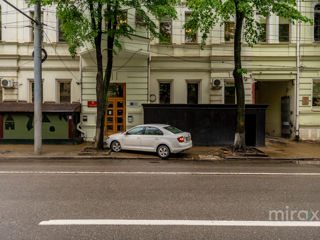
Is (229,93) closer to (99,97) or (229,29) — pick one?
(229,29)

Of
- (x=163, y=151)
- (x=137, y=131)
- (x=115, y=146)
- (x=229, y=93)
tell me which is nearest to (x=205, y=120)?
(x=229, y=93)

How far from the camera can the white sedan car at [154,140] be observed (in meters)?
9.88

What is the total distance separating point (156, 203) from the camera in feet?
15.2

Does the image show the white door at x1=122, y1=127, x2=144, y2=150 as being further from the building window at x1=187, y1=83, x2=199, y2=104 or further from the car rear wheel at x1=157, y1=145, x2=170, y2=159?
the building window at x1=187, y1=83, x2=199, y2=104

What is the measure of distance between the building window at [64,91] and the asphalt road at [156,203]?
8429 mm

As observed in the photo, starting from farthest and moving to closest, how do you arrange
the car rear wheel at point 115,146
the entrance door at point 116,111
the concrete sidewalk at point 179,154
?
the entrance door at point 116,111
the car rear wheel at point 115,146
the concrete sidewalk at point 179,154

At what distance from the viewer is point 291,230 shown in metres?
3.57

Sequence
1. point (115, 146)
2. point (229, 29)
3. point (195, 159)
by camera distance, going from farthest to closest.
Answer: point (229, 29), point (115, 146), point (195, 159)

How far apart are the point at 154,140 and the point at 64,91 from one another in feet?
28.7

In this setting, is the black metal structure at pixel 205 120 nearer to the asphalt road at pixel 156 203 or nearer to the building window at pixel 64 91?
the asphalt road at pixel 156 203

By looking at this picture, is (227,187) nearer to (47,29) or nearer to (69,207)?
(69,207)

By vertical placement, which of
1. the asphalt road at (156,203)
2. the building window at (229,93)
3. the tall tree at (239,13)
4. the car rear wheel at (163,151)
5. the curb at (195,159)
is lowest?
the curb at (195,159)

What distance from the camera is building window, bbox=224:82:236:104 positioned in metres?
15.3

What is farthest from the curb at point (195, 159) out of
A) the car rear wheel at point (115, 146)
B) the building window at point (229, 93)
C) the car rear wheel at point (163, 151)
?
the building window at point (229, 93)
